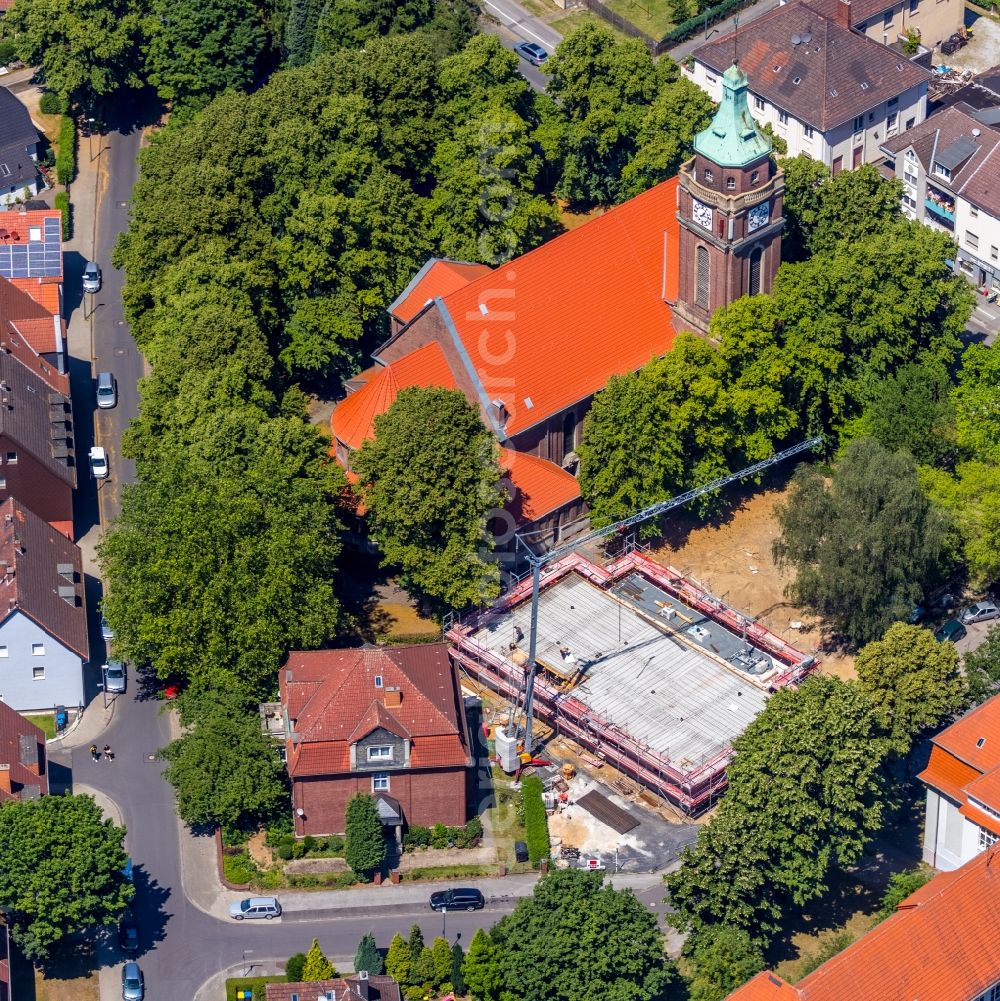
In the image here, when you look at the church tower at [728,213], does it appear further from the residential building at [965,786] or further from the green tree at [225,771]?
the green tree at [225,771]

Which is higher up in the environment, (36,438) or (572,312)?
(572,312)

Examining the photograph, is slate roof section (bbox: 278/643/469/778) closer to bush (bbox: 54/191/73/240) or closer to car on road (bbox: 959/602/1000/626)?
car on road (bbox: 959/602/1000/626)

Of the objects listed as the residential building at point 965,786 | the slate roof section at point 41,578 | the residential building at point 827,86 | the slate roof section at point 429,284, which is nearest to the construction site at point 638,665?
the residential building at point 965,786

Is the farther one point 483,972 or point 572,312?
point 572,312

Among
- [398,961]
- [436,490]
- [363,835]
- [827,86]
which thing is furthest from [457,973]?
[827,86]

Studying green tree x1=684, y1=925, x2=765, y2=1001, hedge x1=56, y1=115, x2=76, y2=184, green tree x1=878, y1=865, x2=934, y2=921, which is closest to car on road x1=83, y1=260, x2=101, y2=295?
hedge x1=56, y1=115, x2=76, y2=184

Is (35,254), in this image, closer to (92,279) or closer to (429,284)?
(92,279)
